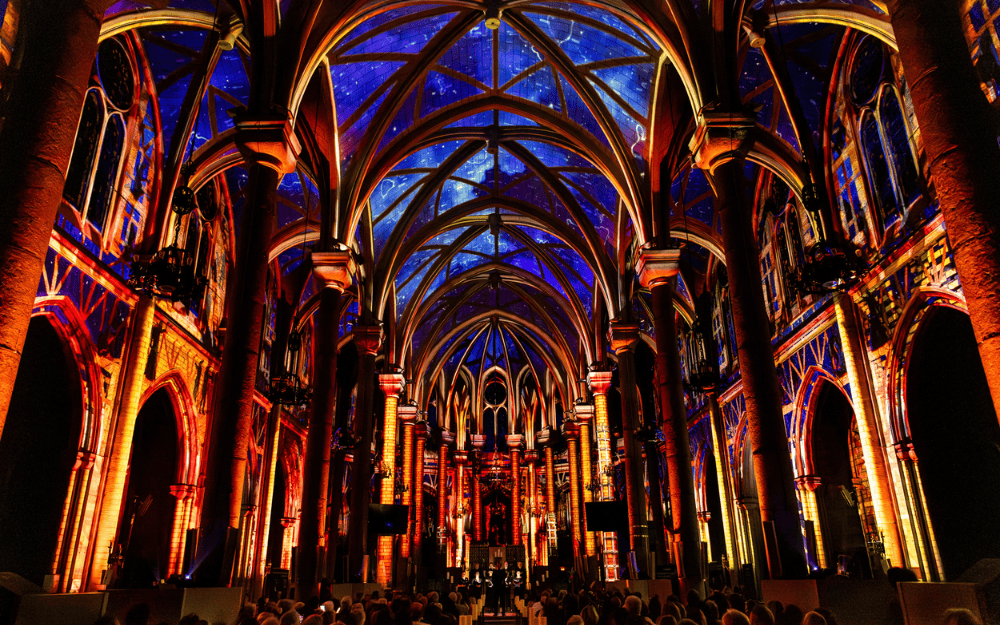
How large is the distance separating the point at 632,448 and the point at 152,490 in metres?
11.8

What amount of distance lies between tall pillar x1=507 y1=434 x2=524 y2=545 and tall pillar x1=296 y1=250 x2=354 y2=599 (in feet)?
74.5

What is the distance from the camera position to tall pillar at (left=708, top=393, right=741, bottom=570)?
2019cm

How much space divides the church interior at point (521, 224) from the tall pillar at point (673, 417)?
0.07 m

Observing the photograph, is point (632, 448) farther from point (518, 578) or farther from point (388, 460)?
point (518, 578)

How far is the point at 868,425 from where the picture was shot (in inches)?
489

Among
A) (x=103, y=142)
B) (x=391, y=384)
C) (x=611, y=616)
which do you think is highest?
(x=103, y=142)

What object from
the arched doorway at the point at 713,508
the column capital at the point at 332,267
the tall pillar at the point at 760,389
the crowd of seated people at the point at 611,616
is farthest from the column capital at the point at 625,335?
the crowd of seated people at the point at 611,616

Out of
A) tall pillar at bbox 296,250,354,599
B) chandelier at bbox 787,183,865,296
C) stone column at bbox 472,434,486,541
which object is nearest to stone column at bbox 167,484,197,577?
tall pillar at bbox 296,250,354,599

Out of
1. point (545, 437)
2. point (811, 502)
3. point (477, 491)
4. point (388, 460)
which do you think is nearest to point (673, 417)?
point (811, 502)

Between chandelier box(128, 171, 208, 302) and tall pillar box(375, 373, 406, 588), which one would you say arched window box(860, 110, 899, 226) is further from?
tall pillar box(375, 373, 406, 588)

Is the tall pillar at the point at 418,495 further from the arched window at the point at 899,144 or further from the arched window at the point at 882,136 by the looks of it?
the arched window at the point at 899,144

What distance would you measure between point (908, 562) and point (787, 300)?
6.91 metres

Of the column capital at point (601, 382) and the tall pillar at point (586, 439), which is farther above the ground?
the column capital at point (601, 382)

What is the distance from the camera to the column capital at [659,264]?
46.7ft
